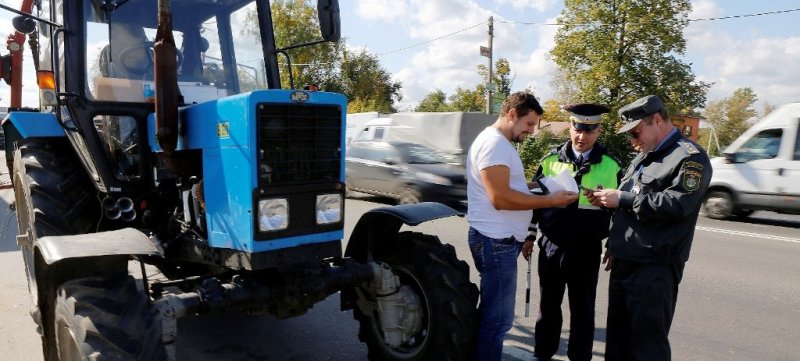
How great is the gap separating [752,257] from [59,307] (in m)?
8.16

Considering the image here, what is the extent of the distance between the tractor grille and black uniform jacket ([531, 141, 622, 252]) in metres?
1.49

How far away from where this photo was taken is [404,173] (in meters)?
11.4

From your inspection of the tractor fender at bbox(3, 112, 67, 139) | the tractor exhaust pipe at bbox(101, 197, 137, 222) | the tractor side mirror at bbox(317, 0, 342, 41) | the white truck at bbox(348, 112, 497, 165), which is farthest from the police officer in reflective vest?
the white truck at bbox(348, 112, 497, 165)

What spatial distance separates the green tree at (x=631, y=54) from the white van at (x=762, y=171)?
42.2 ft

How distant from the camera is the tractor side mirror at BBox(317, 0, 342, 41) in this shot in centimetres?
365

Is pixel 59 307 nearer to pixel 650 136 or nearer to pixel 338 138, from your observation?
pixel 338 138

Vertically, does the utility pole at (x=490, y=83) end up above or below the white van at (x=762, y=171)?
above

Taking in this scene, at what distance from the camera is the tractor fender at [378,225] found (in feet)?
12.3

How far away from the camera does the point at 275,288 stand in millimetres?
3248

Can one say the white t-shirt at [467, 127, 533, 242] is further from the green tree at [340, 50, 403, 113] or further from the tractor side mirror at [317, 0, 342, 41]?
the green tree at [340, 50, 403, 113]

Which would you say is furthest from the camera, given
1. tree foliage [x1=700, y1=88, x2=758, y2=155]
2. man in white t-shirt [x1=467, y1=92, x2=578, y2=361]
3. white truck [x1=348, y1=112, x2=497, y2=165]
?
tree foliage [x1=700, y1=88, x2=758, y2=155]

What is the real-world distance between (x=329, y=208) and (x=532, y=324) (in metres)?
2.47

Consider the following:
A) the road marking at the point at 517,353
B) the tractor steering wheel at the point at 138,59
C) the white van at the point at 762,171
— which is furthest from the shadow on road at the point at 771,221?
the tractor steering wheel at the point at 138,59

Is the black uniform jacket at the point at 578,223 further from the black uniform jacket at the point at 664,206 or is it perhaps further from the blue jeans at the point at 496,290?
the blue jeans at the point at 496,290
